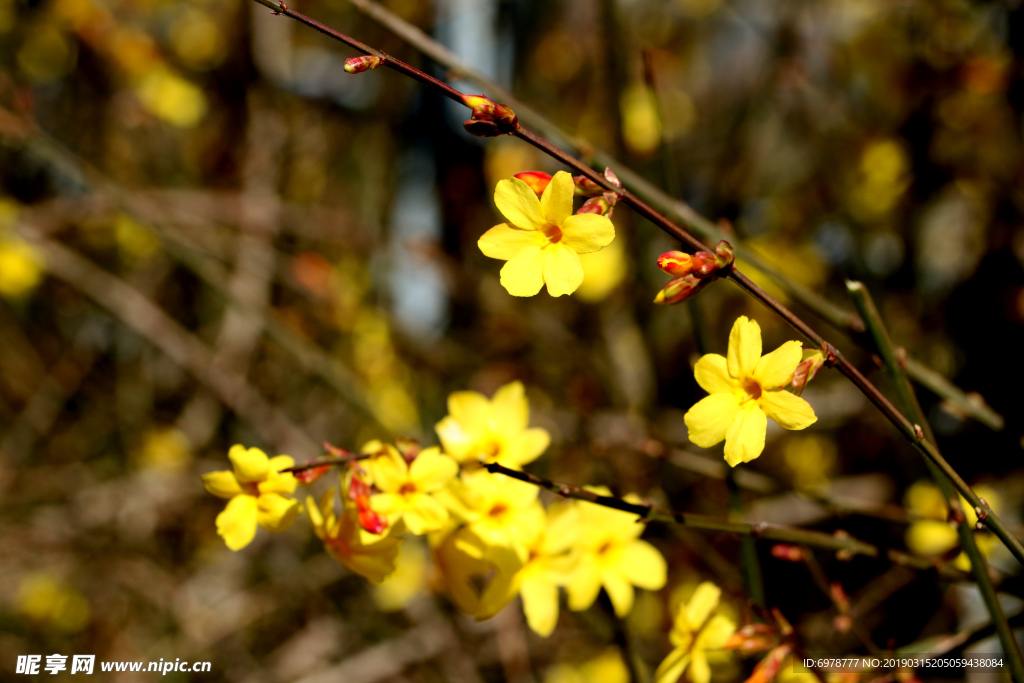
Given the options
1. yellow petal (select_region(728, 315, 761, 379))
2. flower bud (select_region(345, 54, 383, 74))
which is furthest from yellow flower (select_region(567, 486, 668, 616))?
flower bud (select_region(345, 54, 383, 74))

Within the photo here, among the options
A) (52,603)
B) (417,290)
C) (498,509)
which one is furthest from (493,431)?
(52,603)

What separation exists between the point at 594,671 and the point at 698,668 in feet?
5.74

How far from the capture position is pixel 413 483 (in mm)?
947

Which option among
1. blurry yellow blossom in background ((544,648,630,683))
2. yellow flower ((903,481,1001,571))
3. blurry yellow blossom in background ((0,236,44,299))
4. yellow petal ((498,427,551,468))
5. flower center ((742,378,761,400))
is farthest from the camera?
blurry yellow blossom in background ((0,236,44,299))

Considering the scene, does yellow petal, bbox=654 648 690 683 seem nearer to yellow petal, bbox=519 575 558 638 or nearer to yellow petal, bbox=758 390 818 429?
yellow petal, bbox=519 575 558 638

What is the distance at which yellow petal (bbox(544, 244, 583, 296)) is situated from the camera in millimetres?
799

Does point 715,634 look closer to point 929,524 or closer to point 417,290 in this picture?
point 929,524

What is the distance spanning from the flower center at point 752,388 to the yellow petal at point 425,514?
0.44 m

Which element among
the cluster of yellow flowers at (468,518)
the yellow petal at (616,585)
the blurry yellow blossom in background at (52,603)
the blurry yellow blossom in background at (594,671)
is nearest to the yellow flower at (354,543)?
the cluster of yellow flowers at (468,518)

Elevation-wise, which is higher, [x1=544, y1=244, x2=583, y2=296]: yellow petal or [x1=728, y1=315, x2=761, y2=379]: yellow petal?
[x1=544, y1=244, x2=583, y2=296]: yellow petal

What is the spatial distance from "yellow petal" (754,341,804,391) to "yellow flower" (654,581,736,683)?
1.39 feet

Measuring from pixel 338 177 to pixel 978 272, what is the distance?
3.53 m

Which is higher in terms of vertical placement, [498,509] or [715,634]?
[498,509]

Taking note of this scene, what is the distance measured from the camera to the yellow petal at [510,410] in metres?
1.13
